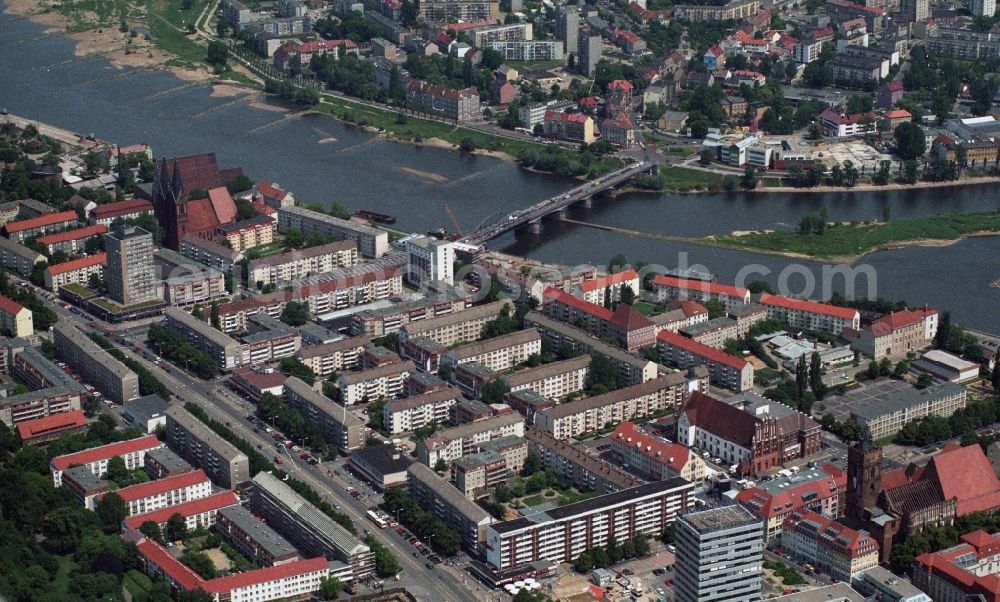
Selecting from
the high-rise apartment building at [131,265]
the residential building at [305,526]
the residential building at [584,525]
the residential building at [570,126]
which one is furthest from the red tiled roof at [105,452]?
the residential building at [570,126]

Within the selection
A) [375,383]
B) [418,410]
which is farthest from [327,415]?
[375,383]

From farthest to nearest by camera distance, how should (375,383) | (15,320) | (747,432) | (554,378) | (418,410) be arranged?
(15,320), (554,378), (375,383), (418,410), (747,432)

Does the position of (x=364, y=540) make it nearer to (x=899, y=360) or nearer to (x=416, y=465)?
(x=416, y=465)

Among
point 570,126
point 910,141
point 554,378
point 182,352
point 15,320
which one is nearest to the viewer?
point 554,378

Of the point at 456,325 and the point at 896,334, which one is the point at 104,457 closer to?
the point at 456,325

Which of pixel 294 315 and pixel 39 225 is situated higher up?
pixel 39 225

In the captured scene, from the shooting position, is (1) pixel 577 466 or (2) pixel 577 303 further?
(2) pixel 577 303

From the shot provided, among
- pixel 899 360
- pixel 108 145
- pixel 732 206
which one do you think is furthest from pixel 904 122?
pixel 108 145
